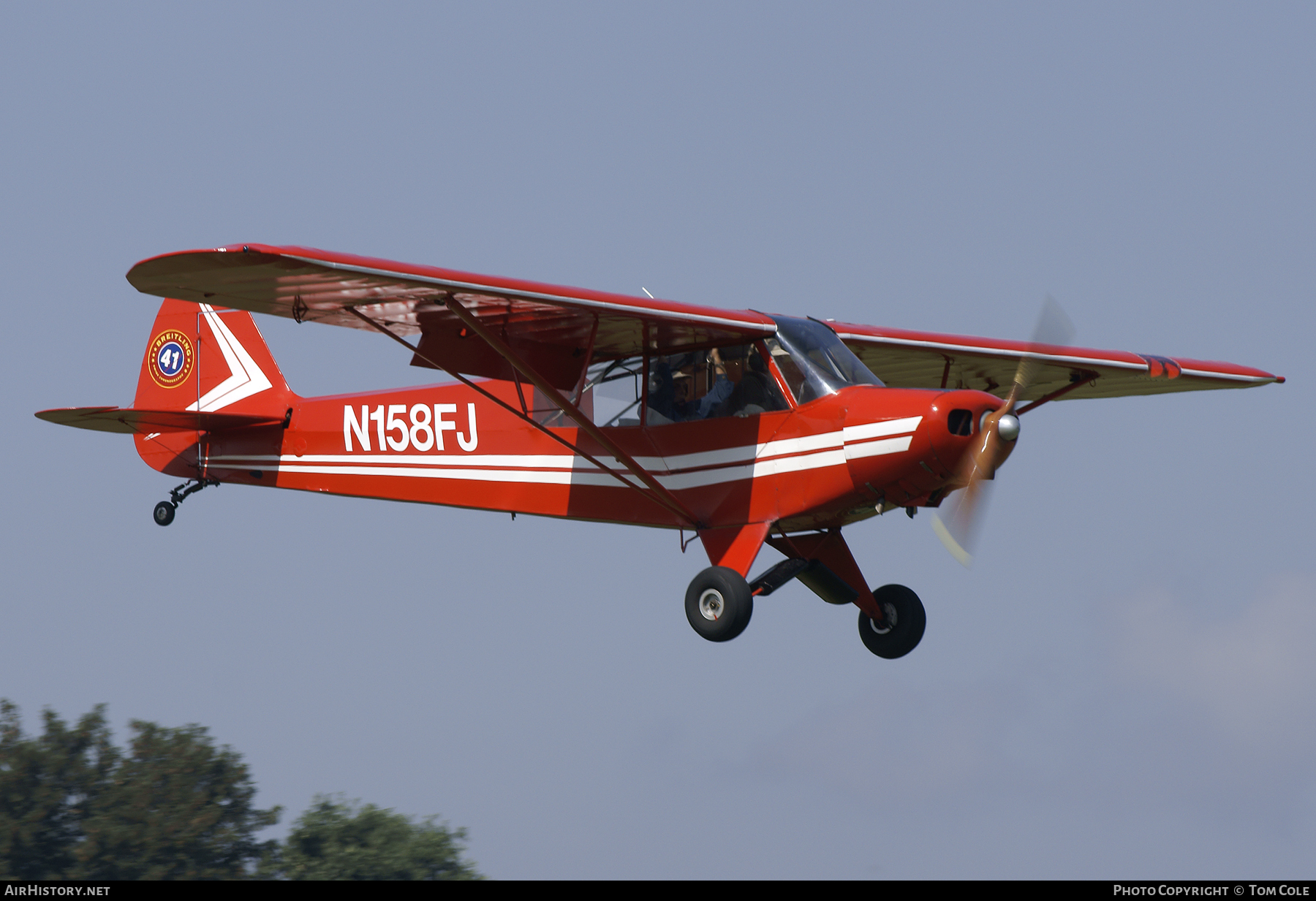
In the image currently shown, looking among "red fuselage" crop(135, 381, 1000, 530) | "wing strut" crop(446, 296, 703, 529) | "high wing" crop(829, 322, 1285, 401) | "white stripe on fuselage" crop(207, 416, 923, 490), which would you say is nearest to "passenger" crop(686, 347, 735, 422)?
"red fuselage" crop(135, 381, 1000, 530)

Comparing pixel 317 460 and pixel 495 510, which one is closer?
pixel 495 510

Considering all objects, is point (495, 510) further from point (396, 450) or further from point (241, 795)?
point (241, 795)

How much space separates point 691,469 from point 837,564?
168 cm

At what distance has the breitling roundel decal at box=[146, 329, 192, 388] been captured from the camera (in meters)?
16.6

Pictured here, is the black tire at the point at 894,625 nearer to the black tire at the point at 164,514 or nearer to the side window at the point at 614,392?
the side window at the point at 614,392

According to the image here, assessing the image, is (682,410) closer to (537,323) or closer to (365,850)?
(537,323)

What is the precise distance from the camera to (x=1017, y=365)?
14125 millimetres

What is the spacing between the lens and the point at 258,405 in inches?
618

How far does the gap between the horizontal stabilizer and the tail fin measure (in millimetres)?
120

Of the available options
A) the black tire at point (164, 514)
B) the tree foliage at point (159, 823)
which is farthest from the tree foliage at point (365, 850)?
the black tire at point (164, 514)

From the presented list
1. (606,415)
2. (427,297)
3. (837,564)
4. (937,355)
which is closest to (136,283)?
(427,297)

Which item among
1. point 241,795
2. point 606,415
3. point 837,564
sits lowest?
point 241,795

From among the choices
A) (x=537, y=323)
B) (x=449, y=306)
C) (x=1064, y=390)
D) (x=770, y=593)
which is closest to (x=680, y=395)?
(x=537, y=323)

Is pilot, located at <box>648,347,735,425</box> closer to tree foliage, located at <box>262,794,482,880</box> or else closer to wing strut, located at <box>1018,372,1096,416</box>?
wing strut, located at <box>1018,372,1096,416</box>
